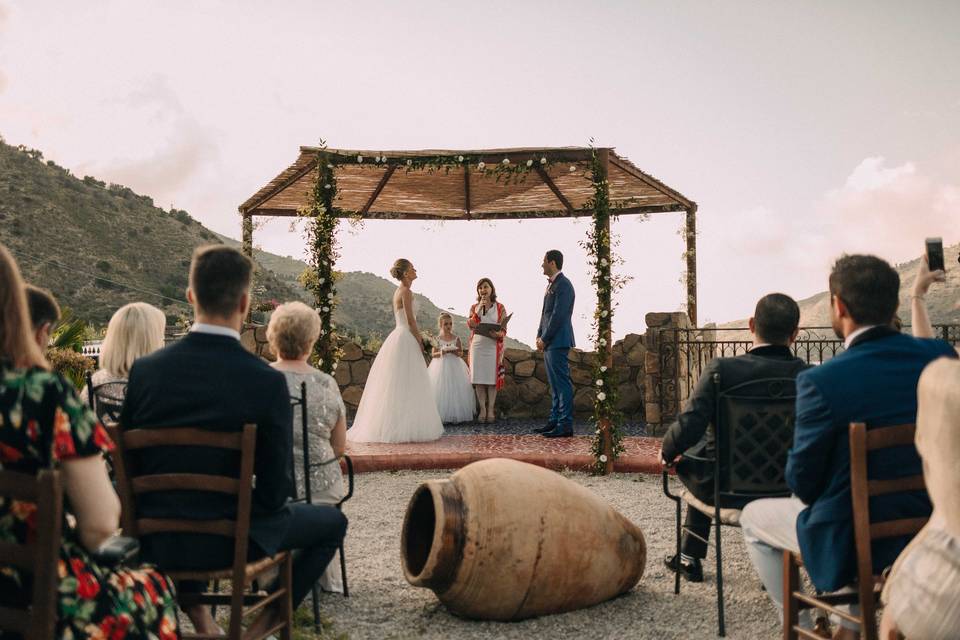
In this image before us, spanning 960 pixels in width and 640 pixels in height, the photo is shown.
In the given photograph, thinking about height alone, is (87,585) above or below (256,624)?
above

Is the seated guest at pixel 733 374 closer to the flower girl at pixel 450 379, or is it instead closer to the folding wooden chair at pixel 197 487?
the folding wooden chair at pixel 197 487

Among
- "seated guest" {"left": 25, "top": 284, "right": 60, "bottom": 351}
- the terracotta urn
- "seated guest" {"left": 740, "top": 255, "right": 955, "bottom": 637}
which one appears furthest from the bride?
"seated guest" {"left": 740, "top": 255, "right": 955, "bottom": 637}

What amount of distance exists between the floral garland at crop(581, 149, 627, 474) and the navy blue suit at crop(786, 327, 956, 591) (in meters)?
5.30

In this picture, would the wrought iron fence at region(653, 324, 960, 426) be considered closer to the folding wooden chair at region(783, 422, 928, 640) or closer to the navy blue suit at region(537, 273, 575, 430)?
the navy blue suit at region(537, 273, 575, 430)

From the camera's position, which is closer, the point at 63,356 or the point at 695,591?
the point at 695,591

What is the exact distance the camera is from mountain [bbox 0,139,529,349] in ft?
116

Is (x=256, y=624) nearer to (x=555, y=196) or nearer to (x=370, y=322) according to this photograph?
(x=555, y=196)

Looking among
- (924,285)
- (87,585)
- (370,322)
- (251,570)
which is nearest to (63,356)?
(251,570)

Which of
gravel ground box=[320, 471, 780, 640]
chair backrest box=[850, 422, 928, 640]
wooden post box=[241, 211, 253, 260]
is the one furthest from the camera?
wooden post box=[241, 211, 253, 260]

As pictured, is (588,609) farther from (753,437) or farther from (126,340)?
(126,340)

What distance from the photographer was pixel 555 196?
12.5 m

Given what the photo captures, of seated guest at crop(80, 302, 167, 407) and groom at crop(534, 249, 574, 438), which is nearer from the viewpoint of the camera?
seated guest at crop(80, 302, 167, 407)

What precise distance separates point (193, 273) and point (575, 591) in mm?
2297

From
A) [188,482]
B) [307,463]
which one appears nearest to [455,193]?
[307,463]
